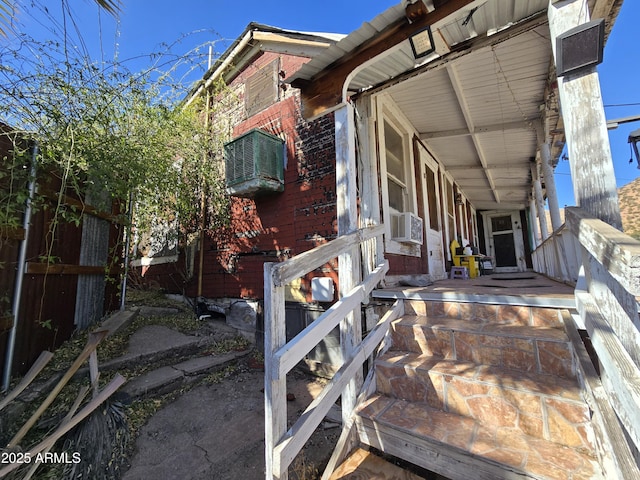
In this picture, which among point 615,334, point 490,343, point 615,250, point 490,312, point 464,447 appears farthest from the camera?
point 490,312

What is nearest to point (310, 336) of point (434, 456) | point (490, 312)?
point (434, 456)

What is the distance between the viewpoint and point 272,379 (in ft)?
4.79

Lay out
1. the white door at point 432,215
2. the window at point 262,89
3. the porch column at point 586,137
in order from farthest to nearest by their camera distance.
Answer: the white door at point 432,215 < the window at point 262,89 < the porch column at point 586,137

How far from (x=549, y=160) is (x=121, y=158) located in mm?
6542

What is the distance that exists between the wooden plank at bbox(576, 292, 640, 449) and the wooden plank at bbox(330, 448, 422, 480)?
112 cm

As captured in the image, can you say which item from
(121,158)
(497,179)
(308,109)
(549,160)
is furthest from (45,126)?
(497,179)

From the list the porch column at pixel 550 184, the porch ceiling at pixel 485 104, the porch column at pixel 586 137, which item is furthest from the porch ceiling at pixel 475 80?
the porch column at pixel 586 137

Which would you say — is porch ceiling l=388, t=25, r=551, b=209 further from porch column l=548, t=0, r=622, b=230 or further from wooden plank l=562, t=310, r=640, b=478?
wooden plank l=562, t=310, r=640, b=478

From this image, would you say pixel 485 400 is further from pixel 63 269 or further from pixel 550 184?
pixel 550 184

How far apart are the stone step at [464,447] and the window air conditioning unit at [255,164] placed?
3278mm

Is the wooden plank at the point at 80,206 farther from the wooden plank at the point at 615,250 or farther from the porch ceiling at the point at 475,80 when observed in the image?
the wooden plank at the point at 615,250

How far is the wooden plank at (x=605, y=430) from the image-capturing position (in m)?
1.18

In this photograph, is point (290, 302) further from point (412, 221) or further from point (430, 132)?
point (430, 132)

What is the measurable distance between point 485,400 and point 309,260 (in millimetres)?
1486
